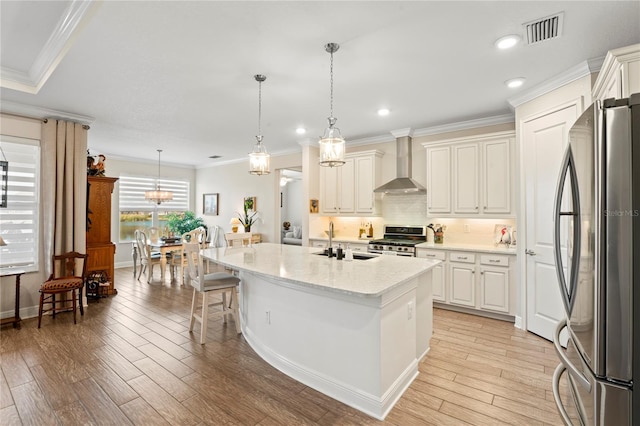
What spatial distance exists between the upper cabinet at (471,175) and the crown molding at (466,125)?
0.37 meters

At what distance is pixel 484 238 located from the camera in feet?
15.3

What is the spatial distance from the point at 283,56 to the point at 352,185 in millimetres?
3217

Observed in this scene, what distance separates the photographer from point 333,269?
2.65 metres

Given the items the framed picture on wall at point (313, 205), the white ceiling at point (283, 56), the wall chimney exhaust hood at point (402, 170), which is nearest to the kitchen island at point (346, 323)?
the white ceiling at point (283, 56)

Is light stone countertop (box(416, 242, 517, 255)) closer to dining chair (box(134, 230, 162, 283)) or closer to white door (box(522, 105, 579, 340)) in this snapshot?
white door (box(522, 105, 579, 340))

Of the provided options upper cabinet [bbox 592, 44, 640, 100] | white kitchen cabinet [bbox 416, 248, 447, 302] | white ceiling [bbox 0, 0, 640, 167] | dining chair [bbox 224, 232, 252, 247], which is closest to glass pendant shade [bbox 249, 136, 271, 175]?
white ceiling [bbox 0, 0, 640, 167]

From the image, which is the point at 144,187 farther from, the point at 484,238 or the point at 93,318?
the point at 484,238

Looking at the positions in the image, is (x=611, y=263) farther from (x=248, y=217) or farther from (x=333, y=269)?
(x=248, y=217)

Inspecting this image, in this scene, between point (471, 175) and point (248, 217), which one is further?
point (248, 217)

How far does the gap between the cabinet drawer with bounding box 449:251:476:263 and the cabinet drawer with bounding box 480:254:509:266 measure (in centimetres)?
11

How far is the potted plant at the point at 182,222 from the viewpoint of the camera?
27.6 feet

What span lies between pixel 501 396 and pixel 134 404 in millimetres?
2769

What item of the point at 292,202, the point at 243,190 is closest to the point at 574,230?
the point at 243,190

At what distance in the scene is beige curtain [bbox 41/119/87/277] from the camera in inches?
168
